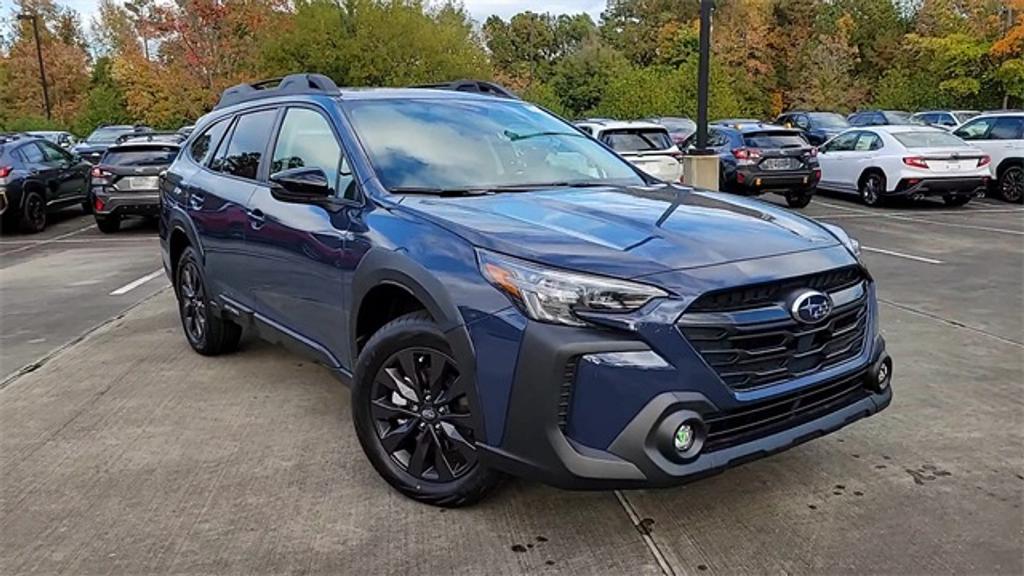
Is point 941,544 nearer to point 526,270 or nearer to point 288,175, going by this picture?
point 526,270

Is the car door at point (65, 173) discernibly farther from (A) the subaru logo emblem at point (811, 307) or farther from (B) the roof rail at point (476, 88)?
(A) the subaru logo emblem at point (811, 307)

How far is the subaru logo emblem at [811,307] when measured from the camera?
2871 mm

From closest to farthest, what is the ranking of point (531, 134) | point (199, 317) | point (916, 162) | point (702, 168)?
1. point (531, 134)
2. point (199, 317)
3. point (702, 168)
4. point (916, 162)

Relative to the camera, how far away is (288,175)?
3682mm

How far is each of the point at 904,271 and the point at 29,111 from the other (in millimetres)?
52539

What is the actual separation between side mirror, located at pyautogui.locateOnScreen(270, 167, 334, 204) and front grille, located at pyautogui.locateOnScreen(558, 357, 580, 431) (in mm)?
1624

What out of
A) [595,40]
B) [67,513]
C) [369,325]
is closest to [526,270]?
[369,325]

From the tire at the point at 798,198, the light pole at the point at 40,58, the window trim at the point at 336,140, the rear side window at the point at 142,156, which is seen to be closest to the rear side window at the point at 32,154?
the rear side window at the point at 142,156

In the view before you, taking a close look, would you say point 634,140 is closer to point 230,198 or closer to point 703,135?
point 703,135

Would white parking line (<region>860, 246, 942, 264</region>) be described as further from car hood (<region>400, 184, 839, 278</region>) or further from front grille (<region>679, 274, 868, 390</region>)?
front grille (<region>679, 274, 868, 390</region>)

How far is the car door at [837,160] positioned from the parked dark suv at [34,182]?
44.0 ft

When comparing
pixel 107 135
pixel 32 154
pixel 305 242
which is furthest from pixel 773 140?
pixel 107 135

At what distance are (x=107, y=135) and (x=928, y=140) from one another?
23.0m

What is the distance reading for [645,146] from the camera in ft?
41.7
